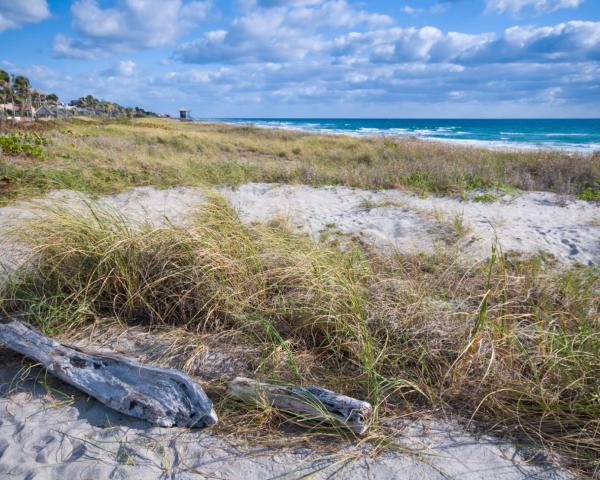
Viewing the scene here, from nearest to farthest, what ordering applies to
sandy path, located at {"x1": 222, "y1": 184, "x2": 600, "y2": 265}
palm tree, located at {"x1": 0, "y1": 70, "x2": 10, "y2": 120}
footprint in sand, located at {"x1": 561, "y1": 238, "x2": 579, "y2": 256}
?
footprint in sand, located at {"x1": 561, "y1": 238, "x2": 579, "y2": 256}, sandy path, located at {"x1": 222, "y1": 184, "x2": 600, "y2": 265}, palm tree, located at {"x1": 0, "y1": 70, "x2": 10, "y2": 120}

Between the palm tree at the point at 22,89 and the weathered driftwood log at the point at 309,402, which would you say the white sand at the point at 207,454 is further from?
the palm tree at the point at 22,89

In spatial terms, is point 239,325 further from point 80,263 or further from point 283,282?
point 80,263

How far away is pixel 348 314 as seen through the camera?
2.62 meters

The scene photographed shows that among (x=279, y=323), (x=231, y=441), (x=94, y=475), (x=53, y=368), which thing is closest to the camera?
(x=94, y=475)

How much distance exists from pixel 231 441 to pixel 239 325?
988 millimetres

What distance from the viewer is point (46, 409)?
2133mm

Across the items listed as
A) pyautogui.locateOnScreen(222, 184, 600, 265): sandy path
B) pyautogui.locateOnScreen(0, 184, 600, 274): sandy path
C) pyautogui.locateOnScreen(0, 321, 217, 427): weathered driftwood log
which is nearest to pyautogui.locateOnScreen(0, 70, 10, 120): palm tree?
pyautogui.locateOnScreen(0, 184, 600, 274): sandy path

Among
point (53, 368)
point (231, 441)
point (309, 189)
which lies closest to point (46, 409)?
point (53, 368)

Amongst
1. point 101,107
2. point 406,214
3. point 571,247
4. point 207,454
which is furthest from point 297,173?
point 101,107

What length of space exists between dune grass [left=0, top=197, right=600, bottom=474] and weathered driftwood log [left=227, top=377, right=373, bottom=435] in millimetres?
145

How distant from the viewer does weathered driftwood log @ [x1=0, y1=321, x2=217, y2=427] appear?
2.06 m

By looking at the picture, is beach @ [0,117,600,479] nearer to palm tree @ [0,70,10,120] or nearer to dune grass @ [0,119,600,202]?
dune grass @ [0,119,600,202]

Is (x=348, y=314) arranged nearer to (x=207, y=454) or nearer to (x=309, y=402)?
(x=309, y=402)

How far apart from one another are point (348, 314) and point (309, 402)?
70 centimetres
